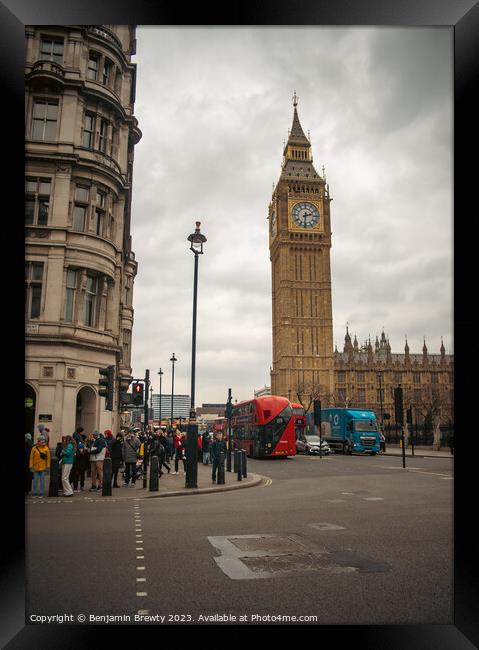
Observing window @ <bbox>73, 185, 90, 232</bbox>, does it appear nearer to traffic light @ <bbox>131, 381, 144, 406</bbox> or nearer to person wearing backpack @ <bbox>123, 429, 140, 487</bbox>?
traffic light @ <bbox>131, 381, 144, 406</bbox>

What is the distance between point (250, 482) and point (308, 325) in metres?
97.6

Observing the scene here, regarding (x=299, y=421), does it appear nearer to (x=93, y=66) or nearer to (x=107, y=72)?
(x=107, y=72)

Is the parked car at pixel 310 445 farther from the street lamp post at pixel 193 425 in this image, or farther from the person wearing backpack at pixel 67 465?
the person wearing backpack at pixel 67 465

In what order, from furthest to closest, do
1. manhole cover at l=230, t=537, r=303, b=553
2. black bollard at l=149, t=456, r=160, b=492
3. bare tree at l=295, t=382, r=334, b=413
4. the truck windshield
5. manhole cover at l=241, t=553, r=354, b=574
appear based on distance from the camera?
bare tree at l=295, t=382, r=334, b=413, the truck windshield, black bollard at l=149, t=456, r=160, b=492, manhole cover at l=230, t=537, r=303, b=553, manhole cover at l=241, t=553, r=354, b=574

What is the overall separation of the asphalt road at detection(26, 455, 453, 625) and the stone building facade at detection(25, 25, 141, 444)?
8471 mm

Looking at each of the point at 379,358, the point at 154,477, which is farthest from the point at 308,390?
the point at 154,477

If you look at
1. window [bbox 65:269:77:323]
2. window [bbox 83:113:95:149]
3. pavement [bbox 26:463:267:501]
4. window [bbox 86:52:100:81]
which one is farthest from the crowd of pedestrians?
window [bbox 86:52:100:81]

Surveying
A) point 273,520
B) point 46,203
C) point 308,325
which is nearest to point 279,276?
point 308,325

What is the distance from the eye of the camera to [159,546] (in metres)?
7.95

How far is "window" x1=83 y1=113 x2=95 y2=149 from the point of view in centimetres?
2355

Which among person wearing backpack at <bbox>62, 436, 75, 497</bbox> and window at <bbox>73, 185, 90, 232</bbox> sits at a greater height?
window at <bbox>73, 185, 90, 232</bbox>

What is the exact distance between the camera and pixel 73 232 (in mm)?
22141
